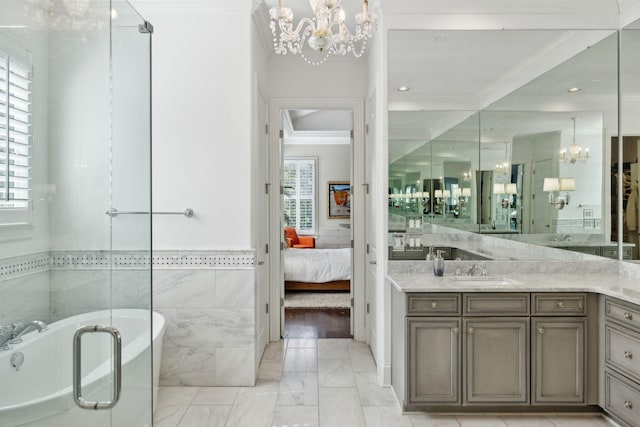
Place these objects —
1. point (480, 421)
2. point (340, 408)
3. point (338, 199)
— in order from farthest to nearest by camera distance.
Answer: point (338, 199) → point (340, 408) → point (480, 421)

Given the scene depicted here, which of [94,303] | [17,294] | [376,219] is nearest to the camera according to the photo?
[17,294]

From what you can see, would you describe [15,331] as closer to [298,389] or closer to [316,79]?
[298,389]

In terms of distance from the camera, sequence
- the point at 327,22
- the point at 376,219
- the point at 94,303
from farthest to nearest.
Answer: the point at 376,219 → the point at 327,22 → the point at 94,303

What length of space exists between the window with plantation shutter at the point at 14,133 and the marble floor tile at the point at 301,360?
8.85 feet

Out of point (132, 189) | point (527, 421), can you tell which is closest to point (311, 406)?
point (527, 421)

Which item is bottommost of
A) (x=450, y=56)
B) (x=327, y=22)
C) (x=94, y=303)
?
(x=94, y=303)

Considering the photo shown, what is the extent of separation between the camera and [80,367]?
4.54 ft

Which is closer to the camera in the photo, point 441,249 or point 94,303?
point 94,303

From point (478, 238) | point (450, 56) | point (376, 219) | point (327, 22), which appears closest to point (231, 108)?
point (327, 22)

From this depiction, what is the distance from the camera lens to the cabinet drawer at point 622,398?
2.41 meters

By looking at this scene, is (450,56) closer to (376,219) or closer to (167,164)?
(376,219)

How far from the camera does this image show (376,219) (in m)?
3.49

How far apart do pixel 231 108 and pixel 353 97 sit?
58.0 inches

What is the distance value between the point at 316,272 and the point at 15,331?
189 inches
